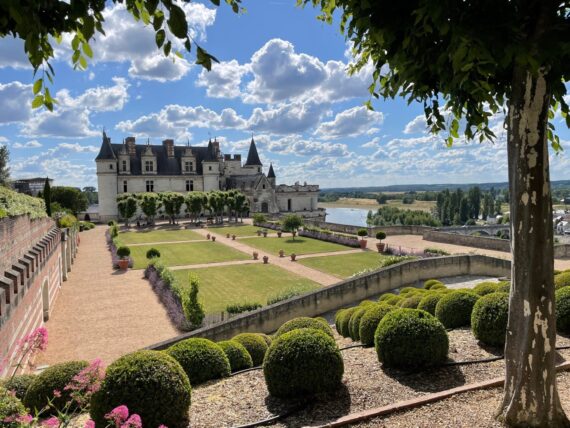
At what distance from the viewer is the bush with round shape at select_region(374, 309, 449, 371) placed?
642 centimetres

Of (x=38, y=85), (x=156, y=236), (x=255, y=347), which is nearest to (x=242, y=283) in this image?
(x=255, y=347)

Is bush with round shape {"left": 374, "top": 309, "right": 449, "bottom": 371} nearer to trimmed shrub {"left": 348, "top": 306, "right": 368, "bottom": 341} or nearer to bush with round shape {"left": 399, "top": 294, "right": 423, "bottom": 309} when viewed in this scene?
trimmed shrub {"left": 348, "top": 306, "right": 368, "bottom": 341}

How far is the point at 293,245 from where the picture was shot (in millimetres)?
34594

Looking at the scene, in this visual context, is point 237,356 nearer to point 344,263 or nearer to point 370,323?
point 370,323

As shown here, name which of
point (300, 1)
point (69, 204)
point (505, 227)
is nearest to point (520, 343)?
point (300, 1)

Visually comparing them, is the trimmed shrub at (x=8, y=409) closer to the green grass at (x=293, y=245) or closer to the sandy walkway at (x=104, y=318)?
the sandy walkway at (x=104, y=318)

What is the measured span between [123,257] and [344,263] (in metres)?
14.0

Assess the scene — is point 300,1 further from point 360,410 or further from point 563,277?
point 563,277

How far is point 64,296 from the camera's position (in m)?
19.6

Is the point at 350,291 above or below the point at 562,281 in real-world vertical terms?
below

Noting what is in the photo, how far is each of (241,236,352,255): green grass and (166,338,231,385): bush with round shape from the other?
23.1 metres

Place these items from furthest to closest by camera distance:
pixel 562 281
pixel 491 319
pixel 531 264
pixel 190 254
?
pixel 190 254, pixel 562 281, pixel 491 319, pixel 531 264

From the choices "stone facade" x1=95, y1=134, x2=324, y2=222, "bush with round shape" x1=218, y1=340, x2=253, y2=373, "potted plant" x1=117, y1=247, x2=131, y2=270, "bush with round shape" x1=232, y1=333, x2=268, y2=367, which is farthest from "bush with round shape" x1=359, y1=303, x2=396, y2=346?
"stone facade" x1=95, y1=134, x2=324, y2=222

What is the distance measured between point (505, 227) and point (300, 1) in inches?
2767
